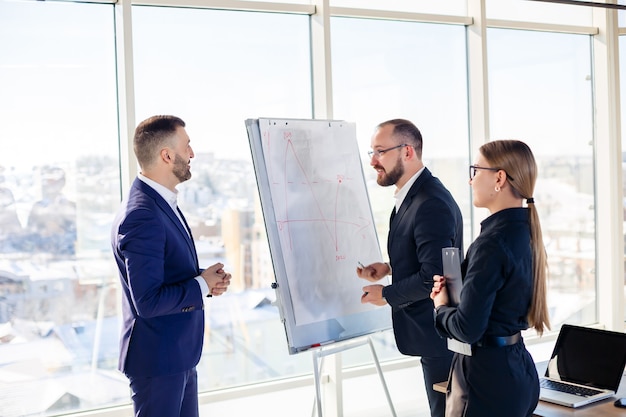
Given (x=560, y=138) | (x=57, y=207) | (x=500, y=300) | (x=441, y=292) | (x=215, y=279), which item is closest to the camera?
(x=500, y=300)

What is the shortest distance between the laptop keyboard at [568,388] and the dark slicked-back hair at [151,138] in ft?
5.86

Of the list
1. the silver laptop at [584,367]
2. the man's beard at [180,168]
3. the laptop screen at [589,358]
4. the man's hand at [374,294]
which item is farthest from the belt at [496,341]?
the man's beard at [180,168]

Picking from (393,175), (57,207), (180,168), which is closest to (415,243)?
(393,175)

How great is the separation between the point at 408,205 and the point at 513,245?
834mm

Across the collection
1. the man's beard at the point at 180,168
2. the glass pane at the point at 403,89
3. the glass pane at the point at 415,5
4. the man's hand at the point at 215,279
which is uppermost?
the glass pane at the point at 415,5

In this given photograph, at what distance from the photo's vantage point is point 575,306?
562 centimetres

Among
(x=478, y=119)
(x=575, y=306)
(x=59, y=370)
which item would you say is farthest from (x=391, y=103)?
(x=59, y=370)

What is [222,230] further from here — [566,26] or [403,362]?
[566,26]

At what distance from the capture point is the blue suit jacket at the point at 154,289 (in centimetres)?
250

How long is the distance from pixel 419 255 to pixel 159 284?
106cm

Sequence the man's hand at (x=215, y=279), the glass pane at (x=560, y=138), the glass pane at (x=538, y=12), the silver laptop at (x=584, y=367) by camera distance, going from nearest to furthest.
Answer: the silver laptop at (x=584, y=367) < the man's hand at (x=215, y=279) < the glass pane at (x=538, y=12) < the glass pane at (x=560, y=138)

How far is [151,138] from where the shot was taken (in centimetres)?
273

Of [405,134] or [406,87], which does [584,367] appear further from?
[406,87]

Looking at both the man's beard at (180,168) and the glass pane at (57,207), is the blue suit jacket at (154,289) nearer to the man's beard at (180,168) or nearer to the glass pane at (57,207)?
the man's beard at (180,168)
